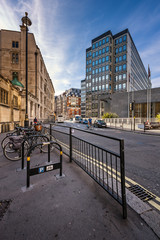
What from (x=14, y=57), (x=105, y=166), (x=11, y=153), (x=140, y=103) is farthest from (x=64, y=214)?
(x=14, y=57)

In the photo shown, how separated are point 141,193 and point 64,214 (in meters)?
1.79

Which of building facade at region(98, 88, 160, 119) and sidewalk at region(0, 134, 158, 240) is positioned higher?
building facade at region(98, 88, 160, 119)

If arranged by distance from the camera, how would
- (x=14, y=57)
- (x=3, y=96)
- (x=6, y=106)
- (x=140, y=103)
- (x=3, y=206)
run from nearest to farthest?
(x=3, y=206) < (x=3, y=96) < (x=6, y=106) < (x=14, y=57) < (x=140, y=103)

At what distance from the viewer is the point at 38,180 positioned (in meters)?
2.97

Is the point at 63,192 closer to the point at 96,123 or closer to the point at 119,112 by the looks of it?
the point at 96,123

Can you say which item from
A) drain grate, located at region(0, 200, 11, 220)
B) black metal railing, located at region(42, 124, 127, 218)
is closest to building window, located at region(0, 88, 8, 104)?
black metal railing, located at region(42, 124, 127, 218)

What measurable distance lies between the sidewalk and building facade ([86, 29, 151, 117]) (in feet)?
176

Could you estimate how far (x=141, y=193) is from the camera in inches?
100

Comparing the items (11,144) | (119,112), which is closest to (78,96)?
(119,112)

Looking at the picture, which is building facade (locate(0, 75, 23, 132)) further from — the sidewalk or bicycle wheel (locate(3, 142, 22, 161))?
the sidewalk

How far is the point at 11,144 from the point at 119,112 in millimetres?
35623

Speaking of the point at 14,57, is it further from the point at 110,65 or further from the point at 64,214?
the point at 110,65

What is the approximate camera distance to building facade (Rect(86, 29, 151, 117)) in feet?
179

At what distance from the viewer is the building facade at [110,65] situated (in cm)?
5453
